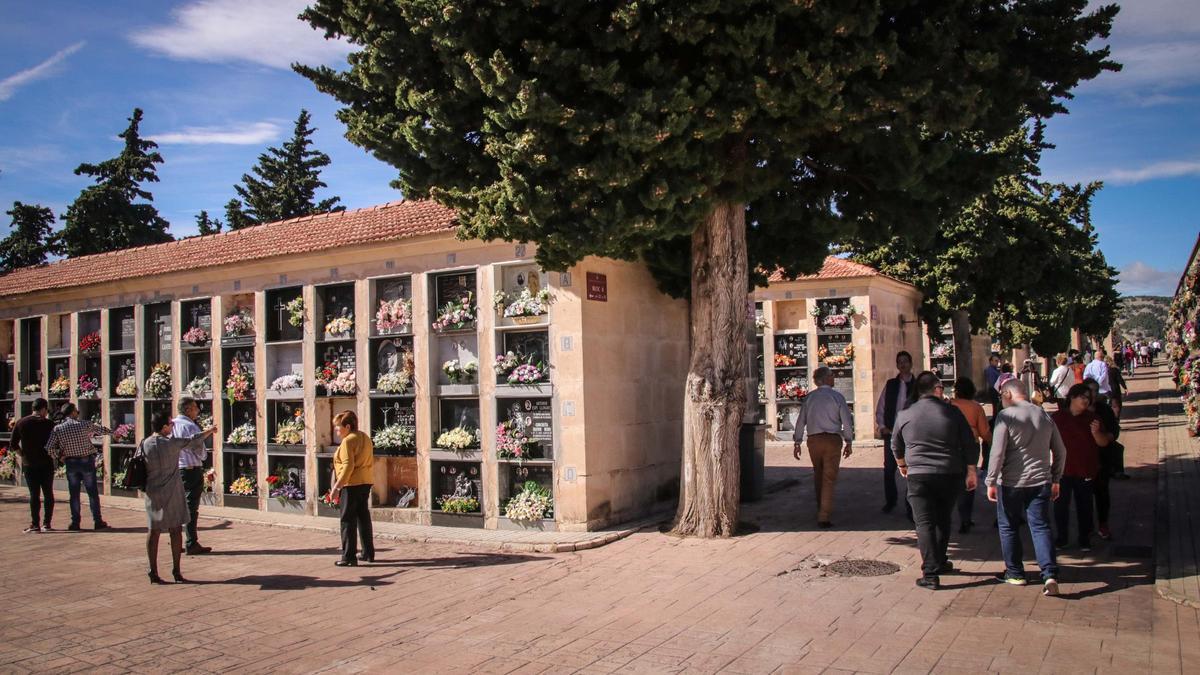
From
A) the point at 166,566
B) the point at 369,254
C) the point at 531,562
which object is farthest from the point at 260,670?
the point at 369,254

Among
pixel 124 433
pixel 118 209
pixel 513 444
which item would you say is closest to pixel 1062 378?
pixel 513 444

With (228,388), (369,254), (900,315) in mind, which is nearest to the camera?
(369,254)

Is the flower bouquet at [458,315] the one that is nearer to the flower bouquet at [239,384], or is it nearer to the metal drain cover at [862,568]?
the flower bouquet at [239,384]

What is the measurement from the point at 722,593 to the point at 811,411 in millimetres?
3487

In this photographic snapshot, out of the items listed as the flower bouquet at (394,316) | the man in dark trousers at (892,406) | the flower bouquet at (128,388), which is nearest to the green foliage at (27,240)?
the flower bouquet at (128,388)

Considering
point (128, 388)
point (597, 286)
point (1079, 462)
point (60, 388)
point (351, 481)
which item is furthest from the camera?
point (60, 388)

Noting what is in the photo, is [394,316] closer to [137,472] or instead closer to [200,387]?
[137,472]

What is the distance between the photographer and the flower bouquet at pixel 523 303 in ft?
36.3

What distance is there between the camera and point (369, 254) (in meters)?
12.7

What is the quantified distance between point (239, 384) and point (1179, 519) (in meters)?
12.9

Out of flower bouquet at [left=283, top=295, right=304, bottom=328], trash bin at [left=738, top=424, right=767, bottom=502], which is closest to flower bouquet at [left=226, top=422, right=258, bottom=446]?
flower bouquet at [left=283, top=295, right=304, bottom=328]

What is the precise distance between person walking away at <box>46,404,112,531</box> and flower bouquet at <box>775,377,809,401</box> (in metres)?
14.1

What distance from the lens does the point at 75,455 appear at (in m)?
12.8

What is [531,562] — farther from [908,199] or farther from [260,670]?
[908,199]
